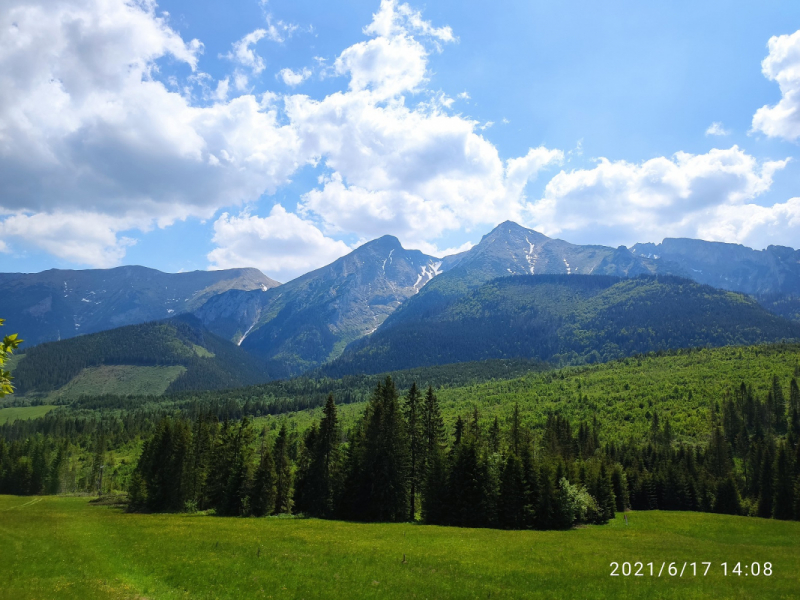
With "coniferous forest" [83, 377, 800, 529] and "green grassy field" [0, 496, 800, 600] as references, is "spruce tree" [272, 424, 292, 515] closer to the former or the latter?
"coniferous forest" [83, 377, 800, 529]

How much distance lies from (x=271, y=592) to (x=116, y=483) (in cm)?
15722

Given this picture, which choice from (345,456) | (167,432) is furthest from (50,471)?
(345,456)

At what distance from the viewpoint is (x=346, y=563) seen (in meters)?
32.3

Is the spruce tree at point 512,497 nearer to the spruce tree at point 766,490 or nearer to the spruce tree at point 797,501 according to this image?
the spruce tree at point 797,501

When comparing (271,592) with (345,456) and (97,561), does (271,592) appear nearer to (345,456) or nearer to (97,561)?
(97,561)

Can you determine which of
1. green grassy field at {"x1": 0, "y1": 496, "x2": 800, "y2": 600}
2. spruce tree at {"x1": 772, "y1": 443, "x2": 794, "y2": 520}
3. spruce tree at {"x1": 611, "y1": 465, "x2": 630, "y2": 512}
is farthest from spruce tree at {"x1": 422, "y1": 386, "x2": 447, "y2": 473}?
spruce tree at {"x1": 772, "y1": 443, "x2": 794, "y2": 520}

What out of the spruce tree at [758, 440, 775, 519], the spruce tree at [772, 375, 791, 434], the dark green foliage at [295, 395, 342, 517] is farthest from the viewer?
the spruce tree at [772, 375, 791, 434]

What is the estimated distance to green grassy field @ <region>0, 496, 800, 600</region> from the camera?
26641 mm

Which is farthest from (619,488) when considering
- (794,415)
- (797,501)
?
(794,415)

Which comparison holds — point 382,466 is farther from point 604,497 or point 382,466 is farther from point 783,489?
point 783,489

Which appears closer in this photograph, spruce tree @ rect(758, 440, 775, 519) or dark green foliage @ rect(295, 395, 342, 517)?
dark green foliage @ rect(295, 395, 342, 517)

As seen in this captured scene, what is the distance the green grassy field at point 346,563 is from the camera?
87.4 feet

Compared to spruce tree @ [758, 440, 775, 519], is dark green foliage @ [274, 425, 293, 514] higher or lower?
higher

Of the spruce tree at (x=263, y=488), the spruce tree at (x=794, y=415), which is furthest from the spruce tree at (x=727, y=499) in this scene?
the spruce tree at (x=263, y=488)
